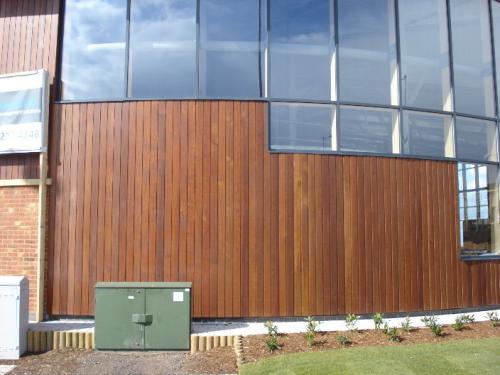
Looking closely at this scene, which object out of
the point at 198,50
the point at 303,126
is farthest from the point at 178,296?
the point at 198,50

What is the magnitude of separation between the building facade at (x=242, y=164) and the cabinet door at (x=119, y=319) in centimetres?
108

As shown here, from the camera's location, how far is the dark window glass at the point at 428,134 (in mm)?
9406

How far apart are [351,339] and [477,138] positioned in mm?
6609

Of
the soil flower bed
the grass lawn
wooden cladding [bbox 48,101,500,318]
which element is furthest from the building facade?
the grass lawn

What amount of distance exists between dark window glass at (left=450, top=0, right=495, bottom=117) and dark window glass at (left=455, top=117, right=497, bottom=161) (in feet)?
0.89

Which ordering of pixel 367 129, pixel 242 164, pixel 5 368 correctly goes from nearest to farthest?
pixel 5 368
pixel 242 164
pixel 367 129

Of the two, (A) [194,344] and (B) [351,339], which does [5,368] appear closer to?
(A) [194,344]

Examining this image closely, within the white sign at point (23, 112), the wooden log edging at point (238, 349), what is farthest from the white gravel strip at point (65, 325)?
the white sign at point (23, 112)

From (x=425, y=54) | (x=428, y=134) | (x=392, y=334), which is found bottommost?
(x=392, y=334)

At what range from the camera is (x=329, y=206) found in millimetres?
8570

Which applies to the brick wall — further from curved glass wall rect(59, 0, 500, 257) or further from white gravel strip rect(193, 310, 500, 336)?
white gravel strip rect(193, 310, 500, 336)

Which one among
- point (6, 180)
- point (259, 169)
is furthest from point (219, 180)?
point (6, 180)

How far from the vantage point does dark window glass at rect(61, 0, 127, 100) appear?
8.76m

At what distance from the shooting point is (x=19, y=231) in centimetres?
849
